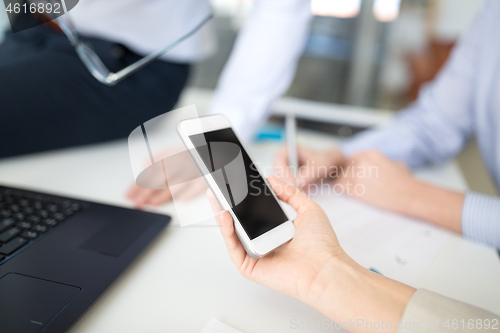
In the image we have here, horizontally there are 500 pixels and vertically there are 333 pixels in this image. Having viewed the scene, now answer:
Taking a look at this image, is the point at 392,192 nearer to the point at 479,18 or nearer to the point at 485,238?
the point at 485,238

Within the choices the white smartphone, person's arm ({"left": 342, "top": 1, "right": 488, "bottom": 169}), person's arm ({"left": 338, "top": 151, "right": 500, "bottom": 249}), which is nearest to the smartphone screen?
the white smartphone

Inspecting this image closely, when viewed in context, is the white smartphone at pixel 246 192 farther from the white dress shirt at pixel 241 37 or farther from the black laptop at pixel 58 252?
the white dress shirt at pixel 241 37

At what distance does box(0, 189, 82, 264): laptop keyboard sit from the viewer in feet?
1.14

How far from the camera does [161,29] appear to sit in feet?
1.94

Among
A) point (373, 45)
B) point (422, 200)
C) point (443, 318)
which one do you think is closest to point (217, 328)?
point (443, 318)

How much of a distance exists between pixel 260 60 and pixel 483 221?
44 cm

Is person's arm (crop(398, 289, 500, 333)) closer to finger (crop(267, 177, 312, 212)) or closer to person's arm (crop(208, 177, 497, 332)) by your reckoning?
person's arm (crop(208, 177, 497, 332))

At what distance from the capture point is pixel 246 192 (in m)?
0.31

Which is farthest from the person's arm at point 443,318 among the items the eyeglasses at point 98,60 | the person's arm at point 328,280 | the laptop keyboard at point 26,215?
the eyeglasses at point 98,60

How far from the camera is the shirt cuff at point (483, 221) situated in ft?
1.41

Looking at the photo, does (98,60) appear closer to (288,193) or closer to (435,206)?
(288,193)

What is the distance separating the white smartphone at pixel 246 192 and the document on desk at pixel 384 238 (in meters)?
0.08

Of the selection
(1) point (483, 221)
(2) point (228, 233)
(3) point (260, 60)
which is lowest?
(1) point (483, 221)

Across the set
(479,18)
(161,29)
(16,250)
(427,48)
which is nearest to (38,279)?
(16,250)
